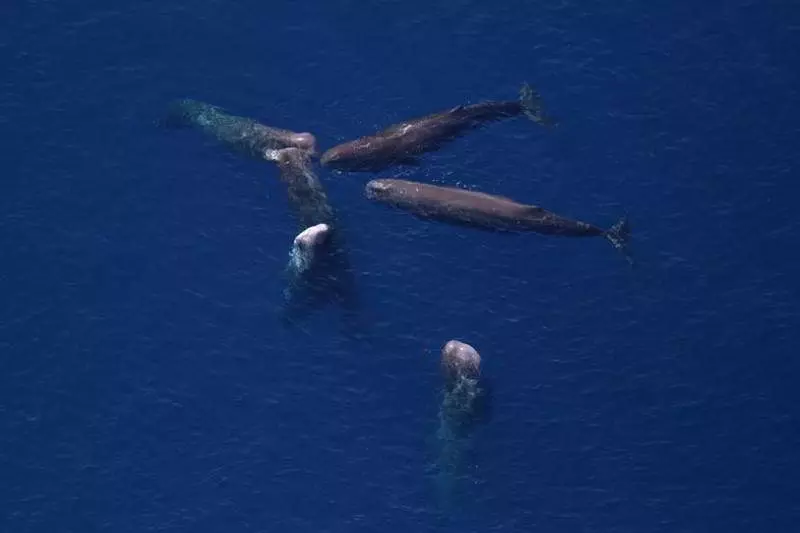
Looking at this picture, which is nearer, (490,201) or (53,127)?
(490,201)

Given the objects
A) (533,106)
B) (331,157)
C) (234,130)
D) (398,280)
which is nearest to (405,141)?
(331,157)

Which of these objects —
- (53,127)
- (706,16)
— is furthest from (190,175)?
(706,16)

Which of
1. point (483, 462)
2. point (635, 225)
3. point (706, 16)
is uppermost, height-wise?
point (706, 16)

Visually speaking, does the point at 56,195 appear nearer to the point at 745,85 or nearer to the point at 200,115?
the point at 200,115

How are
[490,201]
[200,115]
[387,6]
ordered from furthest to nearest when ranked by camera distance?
1. [387,6]
2. [200,115]
3. [490,201]

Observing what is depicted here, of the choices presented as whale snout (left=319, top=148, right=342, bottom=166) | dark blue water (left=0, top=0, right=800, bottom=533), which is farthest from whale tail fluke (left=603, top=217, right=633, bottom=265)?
whale snout (left=319, top=148, right=342, bottom=166)

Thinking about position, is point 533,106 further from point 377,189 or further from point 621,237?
point 377,189

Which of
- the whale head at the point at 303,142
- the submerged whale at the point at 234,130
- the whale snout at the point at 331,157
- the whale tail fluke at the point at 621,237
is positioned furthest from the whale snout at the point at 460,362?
the submerged whale at the point at 234,130
